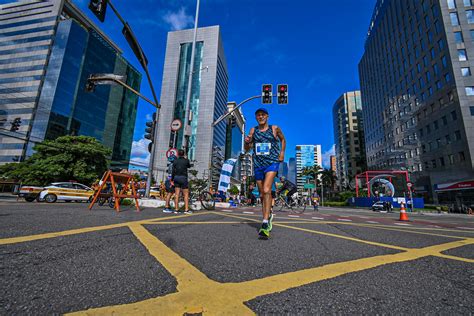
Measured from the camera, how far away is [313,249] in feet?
7.54

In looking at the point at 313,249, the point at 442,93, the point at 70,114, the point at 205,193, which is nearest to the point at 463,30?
the point at 442,93

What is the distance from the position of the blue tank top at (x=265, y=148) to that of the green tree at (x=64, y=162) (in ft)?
110

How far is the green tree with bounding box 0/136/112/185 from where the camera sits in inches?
1125

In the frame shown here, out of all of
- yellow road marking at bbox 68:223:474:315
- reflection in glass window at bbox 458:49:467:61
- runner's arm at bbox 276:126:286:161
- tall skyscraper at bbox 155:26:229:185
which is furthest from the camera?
tall skyscraper at bbox 155:26:229:185

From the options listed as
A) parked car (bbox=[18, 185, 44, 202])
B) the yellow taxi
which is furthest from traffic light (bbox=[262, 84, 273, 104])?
parked car (bbox=[18, 185, 44, 202])

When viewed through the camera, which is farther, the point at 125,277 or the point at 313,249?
the point at 313,249

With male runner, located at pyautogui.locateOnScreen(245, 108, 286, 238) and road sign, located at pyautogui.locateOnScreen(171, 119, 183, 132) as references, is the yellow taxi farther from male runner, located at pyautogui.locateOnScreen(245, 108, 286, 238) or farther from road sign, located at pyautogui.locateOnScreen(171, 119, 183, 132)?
male runner, located at pyautogui.locateOnScreen(245, 108, 286, 238)

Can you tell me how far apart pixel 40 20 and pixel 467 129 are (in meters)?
112

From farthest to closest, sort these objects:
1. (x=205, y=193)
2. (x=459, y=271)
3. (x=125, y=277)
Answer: (x=205, y=193)
(x=459, y=271)
(x=125, y=277)

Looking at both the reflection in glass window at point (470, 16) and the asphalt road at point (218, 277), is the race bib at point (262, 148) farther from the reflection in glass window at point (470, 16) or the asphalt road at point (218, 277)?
the reflection in glass window at point (470, 16)

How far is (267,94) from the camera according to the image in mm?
13258

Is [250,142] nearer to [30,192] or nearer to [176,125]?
[176,125]

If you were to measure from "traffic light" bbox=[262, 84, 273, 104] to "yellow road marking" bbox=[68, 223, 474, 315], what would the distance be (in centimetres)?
1203

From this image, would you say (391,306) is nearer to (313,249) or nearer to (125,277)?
(313,249)
